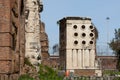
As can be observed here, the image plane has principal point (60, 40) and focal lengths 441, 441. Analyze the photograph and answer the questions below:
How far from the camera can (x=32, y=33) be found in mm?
18281

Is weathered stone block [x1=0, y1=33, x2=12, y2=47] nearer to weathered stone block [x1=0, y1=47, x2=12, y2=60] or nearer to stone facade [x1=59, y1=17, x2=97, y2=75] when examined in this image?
weathered stone block [x1=0, y1=47, x2=12, y2=60]

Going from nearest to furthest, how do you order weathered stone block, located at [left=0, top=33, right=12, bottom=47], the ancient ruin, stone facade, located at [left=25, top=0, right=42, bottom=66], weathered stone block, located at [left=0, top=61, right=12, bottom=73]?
weathered stone block, located at [left=0, top=61, right=12, bottom=73] → weathered stone block, located at [left=0, top=33, right=12, bottom=47] → stone facade, located at [left=25, top=0, right=42, bottom=66] → the ancient ruin

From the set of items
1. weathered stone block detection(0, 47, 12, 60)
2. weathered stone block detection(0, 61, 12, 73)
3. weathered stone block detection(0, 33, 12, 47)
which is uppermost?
weathered stone block detection(0, 33, 12, 47)

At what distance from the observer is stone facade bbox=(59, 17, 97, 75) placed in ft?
169

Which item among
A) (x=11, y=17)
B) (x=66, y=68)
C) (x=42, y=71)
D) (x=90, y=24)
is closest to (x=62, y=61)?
(x=66, y=68)

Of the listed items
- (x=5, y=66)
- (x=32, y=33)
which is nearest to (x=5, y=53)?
(x=5, y=66)

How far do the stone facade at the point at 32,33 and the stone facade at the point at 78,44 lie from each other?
3271 cm

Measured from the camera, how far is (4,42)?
924cm

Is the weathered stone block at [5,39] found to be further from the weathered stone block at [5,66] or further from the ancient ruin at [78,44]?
the ancient ruin at [78,44]

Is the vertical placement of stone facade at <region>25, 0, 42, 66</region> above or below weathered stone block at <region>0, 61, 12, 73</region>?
above

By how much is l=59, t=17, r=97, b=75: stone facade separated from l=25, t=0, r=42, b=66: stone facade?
32707mm

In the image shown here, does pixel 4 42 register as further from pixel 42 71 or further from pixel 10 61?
pixel 42 71

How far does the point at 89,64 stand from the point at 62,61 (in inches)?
141

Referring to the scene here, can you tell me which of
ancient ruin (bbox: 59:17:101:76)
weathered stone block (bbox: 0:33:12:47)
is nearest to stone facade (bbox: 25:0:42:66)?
weathered stone block (bbox: 0:33:12:47)
